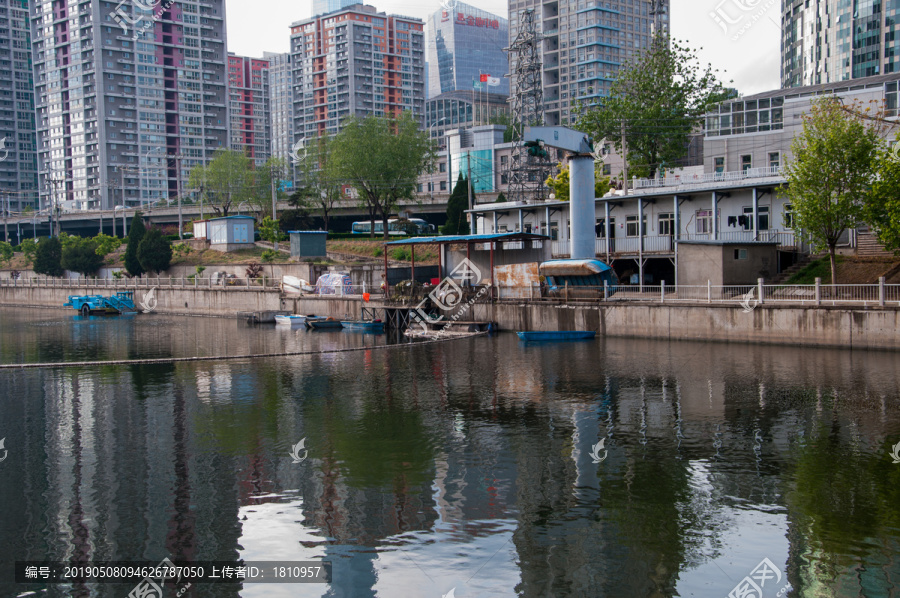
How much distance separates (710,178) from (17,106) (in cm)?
19459

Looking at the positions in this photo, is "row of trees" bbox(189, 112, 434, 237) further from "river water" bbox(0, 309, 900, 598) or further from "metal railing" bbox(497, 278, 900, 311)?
"river water" bbox(0, 309, 900, 598)

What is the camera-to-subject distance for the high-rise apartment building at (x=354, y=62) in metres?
190

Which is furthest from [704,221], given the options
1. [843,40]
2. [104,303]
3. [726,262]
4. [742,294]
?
[843,40]

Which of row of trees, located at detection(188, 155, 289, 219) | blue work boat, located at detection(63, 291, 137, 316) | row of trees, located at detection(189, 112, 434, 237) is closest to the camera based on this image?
blue work boat, located at detection(63, 291, 137, 316)

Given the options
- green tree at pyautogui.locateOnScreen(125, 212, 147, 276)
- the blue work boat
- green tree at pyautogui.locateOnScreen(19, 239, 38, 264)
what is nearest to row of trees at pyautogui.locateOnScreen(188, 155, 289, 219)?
green tree at pyautogui.locateOnScreen(125, 212, 147, 276)

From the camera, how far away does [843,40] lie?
11800cm

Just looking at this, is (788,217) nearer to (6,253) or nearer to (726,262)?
(726,262)

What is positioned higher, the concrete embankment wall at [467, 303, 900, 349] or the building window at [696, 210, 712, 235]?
the building window at [696, 210, 712, 235]

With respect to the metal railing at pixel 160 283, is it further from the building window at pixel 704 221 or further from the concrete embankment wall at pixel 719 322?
A: the building window at pixel 704 221

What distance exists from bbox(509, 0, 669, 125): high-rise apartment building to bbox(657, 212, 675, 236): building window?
98566 millimetres

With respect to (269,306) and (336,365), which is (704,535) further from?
(269,306)

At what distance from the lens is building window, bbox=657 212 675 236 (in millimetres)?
49438

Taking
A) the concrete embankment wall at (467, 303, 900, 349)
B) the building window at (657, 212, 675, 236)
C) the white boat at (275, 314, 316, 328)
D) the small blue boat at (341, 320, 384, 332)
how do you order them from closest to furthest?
the concrete embankment wall at (467, 303, 900, 349) < the building window at (657, 212, 675, 236) < the small blue boat at (341, 320, 384, 332) < the white boat at (275, 314, 316, 328)

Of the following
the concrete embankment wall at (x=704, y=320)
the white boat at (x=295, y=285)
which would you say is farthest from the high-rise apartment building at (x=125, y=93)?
the concrete embankment wall at (x=704, y=320)
